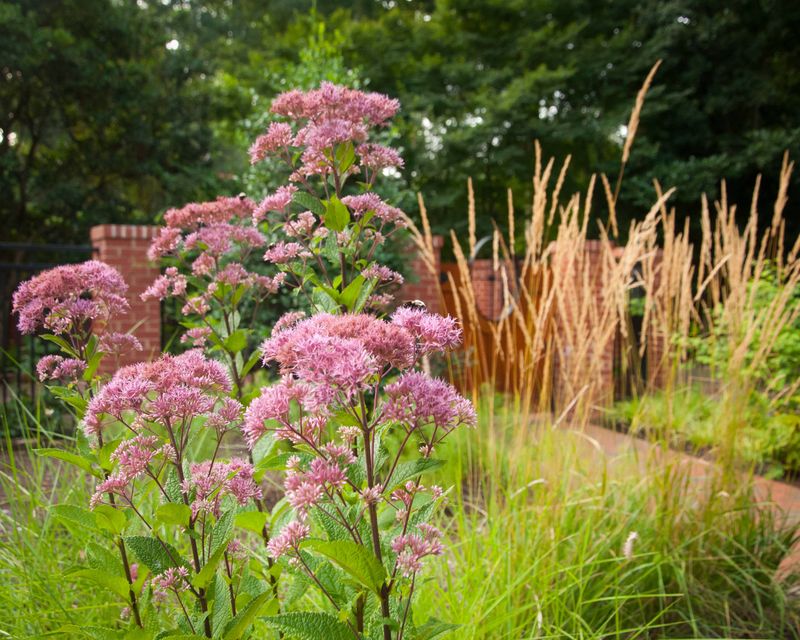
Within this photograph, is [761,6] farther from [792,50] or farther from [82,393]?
[82,393]

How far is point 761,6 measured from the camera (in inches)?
522

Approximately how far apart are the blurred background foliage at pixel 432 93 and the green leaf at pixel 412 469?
8857 millimetres

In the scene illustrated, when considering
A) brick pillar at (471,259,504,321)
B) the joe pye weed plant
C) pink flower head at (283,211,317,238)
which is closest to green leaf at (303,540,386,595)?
the joe pye weed plant

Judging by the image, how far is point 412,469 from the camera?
104 cm

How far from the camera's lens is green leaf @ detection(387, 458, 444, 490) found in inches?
40.5

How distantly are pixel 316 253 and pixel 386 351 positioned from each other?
707mm

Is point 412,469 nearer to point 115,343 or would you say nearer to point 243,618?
point 243,618

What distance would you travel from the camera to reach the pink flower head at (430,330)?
103cm

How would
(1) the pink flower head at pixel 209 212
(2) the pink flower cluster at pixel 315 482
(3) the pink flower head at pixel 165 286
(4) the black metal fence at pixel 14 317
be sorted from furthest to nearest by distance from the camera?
1. (4) the black metal fence at pixel 14 317
2. (1) the pink flower head at pixel 209 212
3. (3) the pink flower head at pixel 165 286
4. (2) the pink flower cluster at pixel 315 482

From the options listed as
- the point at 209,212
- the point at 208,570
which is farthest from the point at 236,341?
the point at 208,570

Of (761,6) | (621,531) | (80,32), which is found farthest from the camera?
(761,6)

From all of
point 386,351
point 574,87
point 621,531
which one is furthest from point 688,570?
point 574,87

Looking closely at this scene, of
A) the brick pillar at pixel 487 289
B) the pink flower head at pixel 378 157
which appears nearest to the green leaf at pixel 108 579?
the pink flower head at pixel 378 157

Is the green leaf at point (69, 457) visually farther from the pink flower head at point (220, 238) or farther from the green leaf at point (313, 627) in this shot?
the pink flower head at point (220, 238)
